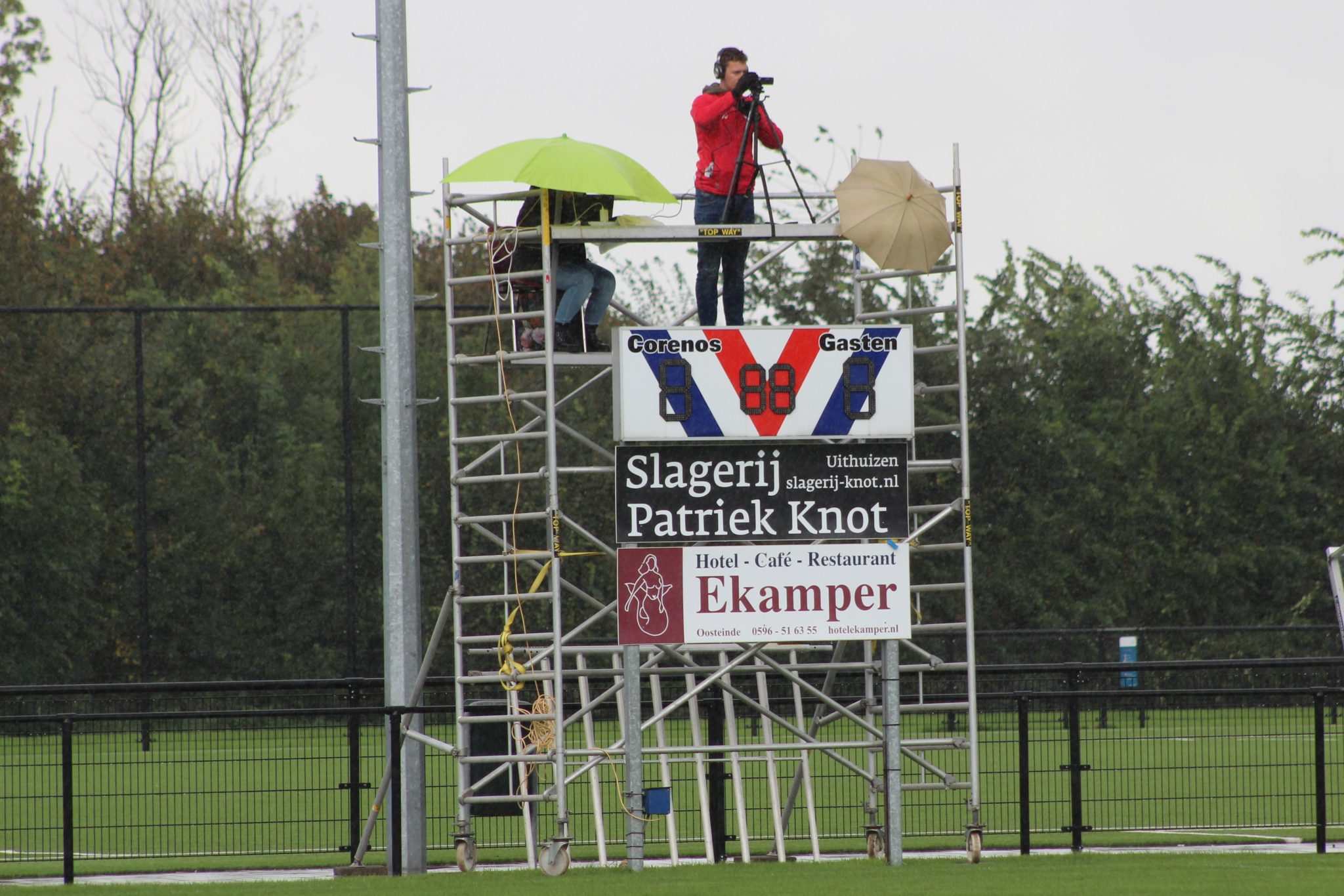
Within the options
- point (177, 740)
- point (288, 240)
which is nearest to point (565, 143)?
point (177, 740)

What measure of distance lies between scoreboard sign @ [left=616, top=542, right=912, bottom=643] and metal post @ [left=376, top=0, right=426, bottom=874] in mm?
1808

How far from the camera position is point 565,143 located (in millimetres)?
12797

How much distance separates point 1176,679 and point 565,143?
18198 mm

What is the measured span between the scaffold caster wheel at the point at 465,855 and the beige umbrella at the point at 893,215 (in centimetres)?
464

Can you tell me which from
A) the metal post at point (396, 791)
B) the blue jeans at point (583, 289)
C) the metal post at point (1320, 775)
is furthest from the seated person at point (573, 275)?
the metal post at point (1320, 775)

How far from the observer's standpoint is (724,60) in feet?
43.2

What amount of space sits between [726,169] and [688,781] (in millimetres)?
6881

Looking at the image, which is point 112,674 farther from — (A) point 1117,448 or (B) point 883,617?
(B) point 883,617

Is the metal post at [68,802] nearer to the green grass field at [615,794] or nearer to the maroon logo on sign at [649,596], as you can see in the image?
the green grass field at [615,794]

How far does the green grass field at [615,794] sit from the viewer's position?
14461 mm

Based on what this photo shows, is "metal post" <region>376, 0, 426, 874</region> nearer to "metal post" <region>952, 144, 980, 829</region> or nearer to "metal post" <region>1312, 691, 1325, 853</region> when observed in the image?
"metal post" <region>952, 144, 980, 829</region>

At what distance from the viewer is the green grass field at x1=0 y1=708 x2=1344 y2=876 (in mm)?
14461

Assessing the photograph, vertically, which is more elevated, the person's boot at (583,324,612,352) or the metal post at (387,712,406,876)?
the person's boot at (583,324,612,352)

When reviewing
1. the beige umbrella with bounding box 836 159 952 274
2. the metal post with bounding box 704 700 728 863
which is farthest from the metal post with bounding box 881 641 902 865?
the beige umbrella with bounding box 836 159 952 274
